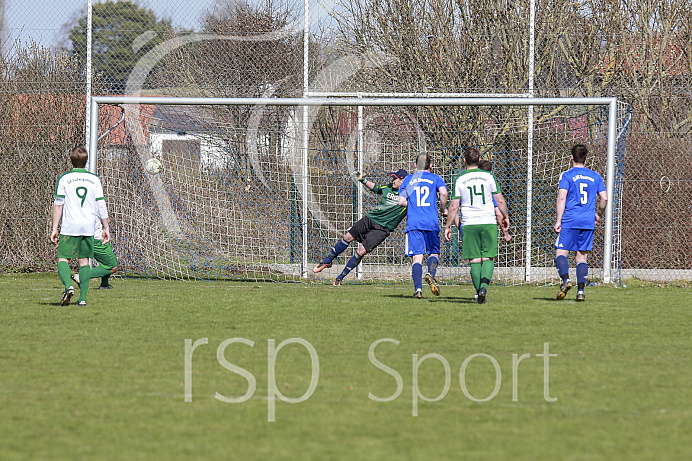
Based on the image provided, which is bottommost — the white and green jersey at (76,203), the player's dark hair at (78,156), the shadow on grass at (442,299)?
the shadow on grass at (442,299)

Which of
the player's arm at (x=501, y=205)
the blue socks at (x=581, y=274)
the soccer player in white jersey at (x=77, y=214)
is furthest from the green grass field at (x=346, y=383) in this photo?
the player's arm at (x=501, y=205)

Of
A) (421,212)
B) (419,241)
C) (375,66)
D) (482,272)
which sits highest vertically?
(375,66)

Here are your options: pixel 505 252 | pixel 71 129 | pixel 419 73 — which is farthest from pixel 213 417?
pixel 419 73

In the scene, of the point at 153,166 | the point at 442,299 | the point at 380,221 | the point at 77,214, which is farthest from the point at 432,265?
the point at 153,166

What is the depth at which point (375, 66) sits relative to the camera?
16609mm

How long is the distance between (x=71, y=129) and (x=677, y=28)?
457 inches

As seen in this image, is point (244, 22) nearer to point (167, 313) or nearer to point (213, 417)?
point (167, 313)

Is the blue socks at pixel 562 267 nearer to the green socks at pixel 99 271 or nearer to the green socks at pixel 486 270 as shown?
the green socks at pixel 486 270

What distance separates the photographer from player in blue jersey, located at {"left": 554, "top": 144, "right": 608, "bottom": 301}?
10.3 metres

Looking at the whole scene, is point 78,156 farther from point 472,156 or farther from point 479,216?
point 479,216

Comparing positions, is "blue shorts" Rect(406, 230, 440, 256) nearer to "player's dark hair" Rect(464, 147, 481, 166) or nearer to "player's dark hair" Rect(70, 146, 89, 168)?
"player's dark hair" Rect(464, 147, 481, 166)

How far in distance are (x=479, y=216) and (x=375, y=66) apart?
7.80 m

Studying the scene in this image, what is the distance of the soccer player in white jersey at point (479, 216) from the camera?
9469mm

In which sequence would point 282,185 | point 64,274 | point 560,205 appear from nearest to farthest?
point 64,274
point 560,205
point 282,185
